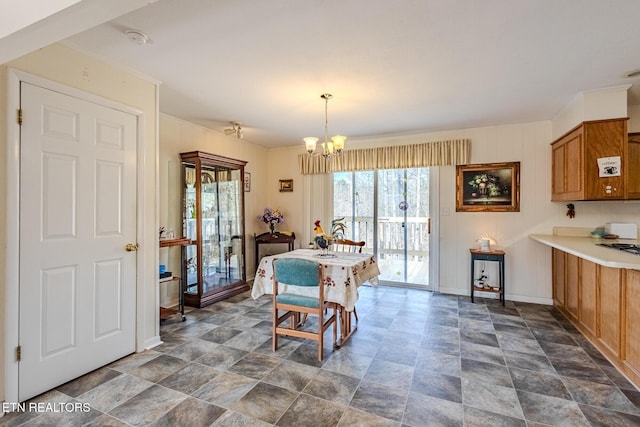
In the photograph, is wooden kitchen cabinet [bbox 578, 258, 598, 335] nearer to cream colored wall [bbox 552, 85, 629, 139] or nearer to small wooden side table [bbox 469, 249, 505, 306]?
small wooden side table [bbox 469, 249, 505, 306]

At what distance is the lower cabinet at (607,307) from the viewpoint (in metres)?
2.16

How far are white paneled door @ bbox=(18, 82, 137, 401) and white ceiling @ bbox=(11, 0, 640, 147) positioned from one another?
597 millimetres

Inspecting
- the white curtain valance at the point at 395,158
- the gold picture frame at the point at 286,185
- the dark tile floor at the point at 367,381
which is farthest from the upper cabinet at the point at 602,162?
the gold picture frame at the point at 286,185

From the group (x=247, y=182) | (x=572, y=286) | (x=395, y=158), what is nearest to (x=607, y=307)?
(x=572, y=286)

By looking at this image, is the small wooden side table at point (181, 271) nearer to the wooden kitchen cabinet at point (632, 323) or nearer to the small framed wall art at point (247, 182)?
the small framed wall art at point (247, 182)

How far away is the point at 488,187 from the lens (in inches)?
167

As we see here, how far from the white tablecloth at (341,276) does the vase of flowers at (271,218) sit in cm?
223

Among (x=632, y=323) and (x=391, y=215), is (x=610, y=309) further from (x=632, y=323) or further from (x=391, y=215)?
(x=391, y=215)

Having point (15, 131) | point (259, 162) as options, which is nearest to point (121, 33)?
point (15, 131)

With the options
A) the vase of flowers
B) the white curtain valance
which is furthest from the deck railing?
the vase of flowers

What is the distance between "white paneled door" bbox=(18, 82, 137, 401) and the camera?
1970 millimetres

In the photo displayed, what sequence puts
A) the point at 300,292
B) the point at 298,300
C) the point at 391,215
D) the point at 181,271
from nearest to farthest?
the point at 298,300, the point at 300,292, the point at 181,271, the point at 391,215

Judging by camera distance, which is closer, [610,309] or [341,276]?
[610,309]

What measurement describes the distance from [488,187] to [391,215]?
4.79 ft
